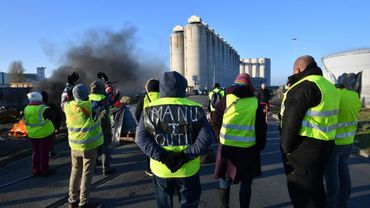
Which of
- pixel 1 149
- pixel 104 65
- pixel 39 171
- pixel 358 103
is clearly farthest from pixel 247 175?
pixel 104 65

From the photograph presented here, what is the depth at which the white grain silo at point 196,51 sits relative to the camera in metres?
81.5

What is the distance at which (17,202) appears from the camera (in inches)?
198

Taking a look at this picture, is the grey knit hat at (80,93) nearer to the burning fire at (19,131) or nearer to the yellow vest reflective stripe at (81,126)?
the yellow vest reflective stripe at (81,126)

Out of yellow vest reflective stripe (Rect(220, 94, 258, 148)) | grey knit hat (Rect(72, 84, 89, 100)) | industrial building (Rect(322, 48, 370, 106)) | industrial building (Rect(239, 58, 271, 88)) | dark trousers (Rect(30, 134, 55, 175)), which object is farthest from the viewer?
industrial building (Rect(239, 58, 271, 88))

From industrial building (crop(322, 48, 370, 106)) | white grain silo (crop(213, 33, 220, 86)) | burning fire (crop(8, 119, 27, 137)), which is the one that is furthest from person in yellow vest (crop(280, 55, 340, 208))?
white grain silo (crop(213, 33, 220, 86))

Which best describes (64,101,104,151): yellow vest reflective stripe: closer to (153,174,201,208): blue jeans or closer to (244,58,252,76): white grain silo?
(153,174,201,208): blue jeans

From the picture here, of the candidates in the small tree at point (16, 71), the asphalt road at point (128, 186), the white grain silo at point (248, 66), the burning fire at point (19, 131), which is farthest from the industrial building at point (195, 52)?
the asphalt road at point (128, 186)

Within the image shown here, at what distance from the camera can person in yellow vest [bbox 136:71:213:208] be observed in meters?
2.93

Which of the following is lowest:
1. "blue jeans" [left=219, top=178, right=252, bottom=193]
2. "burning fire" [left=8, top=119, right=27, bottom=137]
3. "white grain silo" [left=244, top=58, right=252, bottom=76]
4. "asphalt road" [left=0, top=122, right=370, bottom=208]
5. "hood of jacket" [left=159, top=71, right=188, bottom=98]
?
"asphalt road" [left=0, top=122, right=370, bottom=208]

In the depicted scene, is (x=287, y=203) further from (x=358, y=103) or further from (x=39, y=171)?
(x=39, y=171)

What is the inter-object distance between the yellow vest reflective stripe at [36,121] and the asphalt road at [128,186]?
2.82 feet

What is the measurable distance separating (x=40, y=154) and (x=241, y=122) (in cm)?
423

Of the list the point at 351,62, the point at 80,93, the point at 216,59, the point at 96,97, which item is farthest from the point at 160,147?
the point at 216,59

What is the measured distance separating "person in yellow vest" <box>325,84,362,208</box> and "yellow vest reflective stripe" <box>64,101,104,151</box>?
305 centimetres
